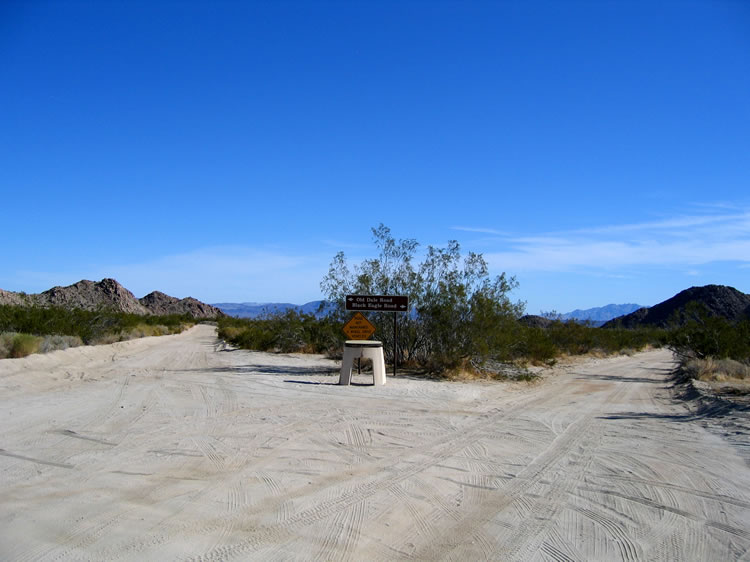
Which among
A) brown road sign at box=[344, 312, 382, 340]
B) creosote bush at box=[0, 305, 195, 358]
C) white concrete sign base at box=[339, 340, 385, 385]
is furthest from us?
creosote bush at box=[0, 305, 195, 358]

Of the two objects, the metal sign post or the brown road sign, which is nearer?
the brown road sign

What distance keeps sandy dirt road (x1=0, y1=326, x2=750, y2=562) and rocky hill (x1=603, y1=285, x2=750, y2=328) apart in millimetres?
71157

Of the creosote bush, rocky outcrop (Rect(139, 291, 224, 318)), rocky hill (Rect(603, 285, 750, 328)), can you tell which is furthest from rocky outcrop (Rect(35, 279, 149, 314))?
rocky hill (Rect(603, 285, 750, 328))

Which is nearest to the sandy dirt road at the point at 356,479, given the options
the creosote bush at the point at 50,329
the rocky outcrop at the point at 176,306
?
the creosote bush at the point at 50,329

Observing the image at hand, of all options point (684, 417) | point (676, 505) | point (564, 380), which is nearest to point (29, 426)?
point (676, 505)

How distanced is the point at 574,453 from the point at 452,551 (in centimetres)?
472

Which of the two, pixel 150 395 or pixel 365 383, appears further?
pixel 365 383

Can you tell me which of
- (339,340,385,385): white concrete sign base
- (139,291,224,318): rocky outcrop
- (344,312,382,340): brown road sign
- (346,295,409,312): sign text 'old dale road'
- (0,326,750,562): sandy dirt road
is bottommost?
(0,326,750,562): sandy dirt road

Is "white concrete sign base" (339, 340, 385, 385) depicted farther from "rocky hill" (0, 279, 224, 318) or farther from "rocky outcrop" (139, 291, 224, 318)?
"rocky outcrop" (139, 291, 224, 318)

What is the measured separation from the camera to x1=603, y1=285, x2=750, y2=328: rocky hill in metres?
82.9

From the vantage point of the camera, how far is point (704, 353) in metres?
25.4

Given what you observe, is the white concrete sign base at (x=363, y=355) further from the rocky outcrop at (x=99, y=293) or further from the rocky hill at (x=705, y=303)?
the rocky outcrop at (x=99, y=293)

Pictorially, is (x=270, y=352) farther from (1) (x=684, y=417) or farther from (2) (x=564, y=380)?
(1) (x=684, y=417)

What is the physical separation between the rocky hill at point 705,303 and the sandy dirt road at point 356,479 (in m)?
A: 71.2
